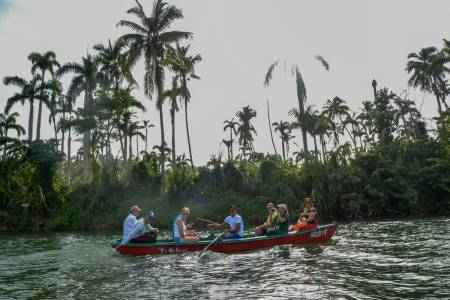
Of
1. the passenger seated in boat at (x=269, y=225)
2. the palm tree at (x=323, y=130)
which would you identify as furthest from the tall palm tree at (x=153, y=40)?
the palm tree at (x=323, y=130)

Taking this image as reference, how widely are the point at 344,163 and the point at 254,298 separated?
3139 centimetres

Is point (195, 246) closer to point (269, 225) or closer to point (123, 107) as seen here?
point (269, 225)

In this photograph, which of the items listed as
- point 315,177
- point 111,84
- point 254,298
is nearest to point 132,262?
point 254,298

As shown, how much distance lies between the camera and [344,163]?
37188 mm

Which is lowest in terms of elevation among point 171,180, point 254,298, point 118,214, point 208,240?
point 254,298

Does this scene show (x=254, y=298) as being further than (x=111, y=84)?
No

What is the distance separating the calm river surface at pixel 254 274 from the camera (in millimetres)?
8336

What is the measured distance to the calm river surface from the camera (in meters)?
8.34

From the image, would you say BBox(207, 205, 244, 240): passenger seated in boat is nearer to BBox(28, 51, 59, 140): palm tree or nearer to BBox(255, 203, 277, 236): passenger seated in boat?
BBox(255, 203, 277, 236): passenger seated in boat

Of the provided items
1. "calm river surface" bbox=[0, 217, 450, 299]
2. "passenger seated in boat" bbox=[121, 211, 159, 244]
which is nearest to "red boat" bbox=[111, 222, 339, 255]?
"passenger seated in boat" bbox=[121, 211, 159, 244]

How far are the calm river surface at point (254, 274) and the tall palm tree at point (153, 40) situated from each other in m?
20.6

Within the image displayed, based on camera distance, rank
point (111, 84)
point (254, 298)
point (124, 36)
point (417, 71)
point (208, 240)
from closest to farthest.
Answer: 1. point (254, 298)
2. point (208, 240)
3. point (124, 36)
4. point (111, 84)
5. point (417, 71)

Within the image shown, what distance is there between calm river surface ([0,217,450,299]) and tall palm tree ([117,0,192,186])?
67.6ft

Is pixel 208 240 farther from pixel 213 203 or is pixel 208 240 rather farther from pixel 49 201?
pixel 49 201
